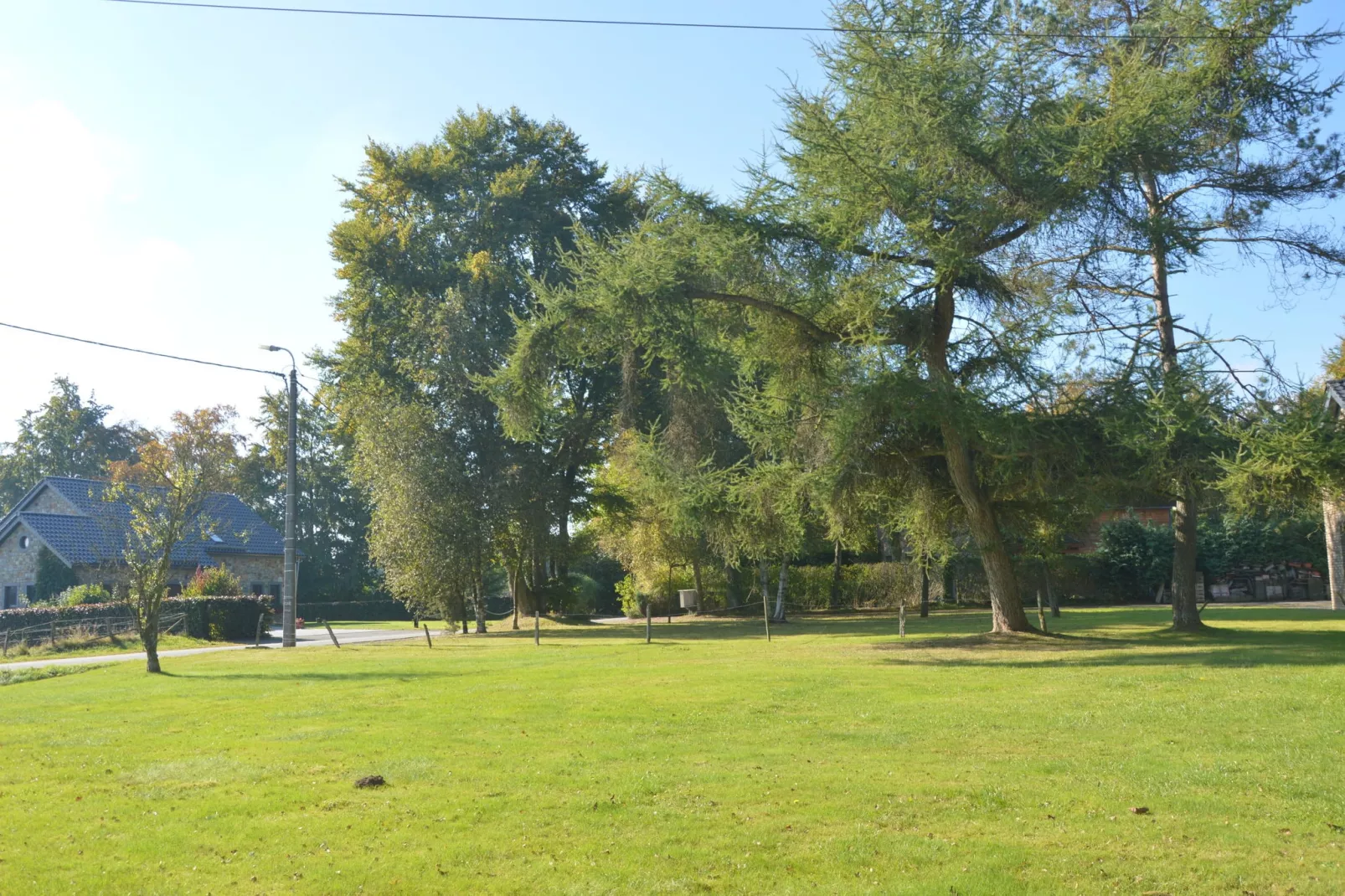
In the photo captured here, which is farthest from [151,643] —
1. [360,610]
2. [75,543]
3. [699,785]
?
[360,610]

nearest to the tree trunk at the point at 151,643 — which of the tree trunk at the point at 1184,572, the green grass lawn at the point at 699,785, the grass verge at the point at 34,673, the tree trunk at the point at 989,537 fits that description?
the grass verge at the point at 34,673

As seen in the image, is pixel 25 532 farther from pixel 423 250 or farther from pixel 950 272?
pixel 950 272

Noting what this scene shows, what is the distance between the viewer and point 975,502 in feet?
72.1

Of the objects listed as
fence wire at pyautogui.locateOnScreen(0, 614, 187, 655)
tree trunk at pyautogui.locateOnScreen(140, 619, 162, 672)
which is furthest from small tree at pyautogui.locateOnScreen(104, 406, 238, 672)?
fence wire at pyautogui.locateOnScreen(0, 614, 187, 655)

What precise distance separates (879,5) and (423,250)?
71.0ft

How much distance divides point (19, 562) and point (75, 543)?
284cm

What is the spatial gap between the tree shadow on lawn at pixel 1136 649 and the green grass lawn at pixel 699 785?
2.42 ft

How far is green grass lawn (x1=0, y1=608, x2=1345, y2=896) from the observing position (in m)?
6.17

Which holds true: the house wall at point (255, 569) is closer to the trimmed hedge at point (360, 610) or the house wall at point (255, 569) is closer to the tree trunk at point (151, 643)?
the trimmed hedge at point (360, 610)

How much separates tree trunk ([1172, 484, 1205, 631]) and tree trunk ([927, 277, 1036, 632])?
3.46m

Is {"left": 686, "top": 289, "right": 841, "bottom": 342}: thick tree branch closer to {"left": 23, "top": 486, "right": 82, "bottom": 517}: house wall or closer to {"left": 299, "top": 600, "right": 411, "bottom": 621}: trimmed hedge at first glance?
{"left": 23, "top": 486, "right": 82, "bottom": 517}: house wall

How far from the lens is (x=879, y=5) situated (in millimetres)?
20734

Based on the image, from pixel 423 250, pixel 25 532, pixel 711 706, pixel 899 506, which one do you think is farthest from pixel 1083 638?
pixel 25 532

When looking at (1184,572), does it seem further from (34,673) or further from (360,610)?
(360,610)
